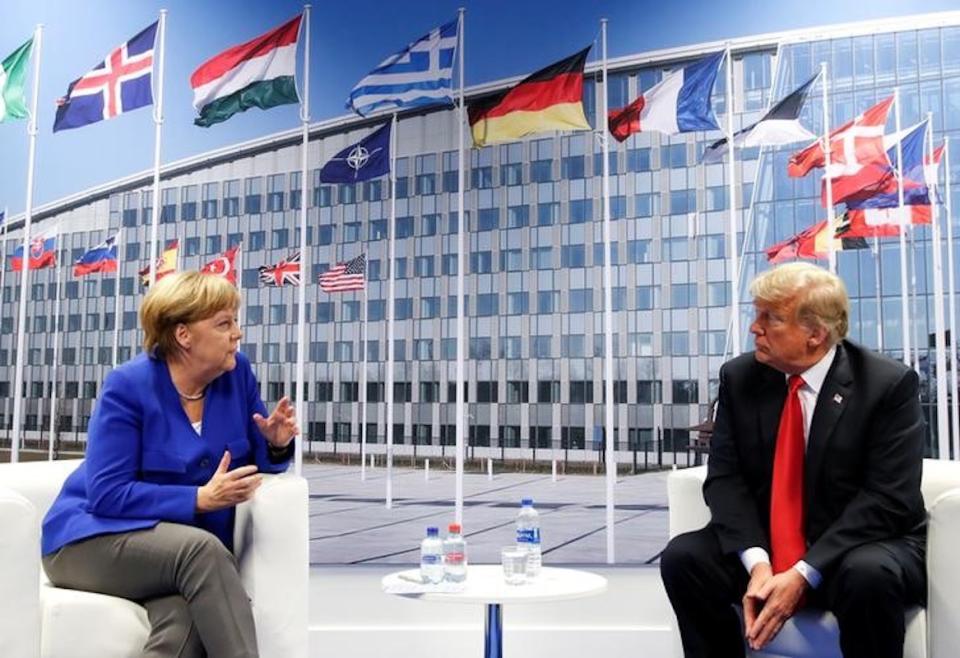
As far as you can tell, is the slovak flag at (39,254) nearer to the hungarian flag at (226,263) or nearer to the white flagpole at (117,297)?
the white flagpole at (117,297)

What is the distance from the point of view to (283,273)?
383cm

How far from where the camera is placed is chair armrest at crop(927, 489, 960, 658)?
6.15ft

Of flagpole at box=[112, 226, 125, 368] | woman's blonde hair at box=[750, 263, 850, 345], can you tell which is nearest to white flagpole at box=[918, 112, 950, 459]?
woman's blonde hair at box=[750, 263, 850, 345]

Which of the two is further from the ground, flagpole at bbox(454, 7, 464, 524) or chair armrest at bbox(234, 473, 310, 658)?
flagpole at bbox(454, 7, 464, 524)

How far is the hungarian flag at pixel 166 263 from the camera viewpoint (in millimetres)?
3881

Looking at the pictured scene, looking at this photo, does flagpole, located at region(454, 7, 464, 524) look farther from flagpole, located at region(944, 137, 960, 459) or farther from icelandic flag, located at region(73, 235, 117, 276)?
flagpole, located at region(944, 137, 960, 459)

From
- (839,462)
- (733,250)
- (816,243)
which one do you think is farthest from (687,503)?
(816,243)

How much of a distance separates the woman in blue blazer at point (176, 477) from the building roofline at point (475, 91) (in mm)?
1787

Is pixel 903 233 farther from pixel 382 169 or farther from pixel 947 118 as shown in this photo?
pixel 382 169

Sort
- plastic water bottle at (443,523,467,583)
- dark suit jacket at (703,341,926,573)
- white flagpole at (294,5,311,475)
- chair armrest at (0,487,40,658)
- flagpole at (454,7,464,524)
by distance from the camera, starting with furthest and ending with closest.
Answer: white flagpole at (294,5,311,475), flagpole at (454,7,464,524), plastic water bottle at (443,523,467,583), dark suit jacket at (703,341,926,573), chair armrest at (0,487,40,658)

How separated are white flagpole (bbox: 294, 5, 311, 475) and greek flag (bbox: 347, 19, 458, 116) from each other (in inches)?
8.4

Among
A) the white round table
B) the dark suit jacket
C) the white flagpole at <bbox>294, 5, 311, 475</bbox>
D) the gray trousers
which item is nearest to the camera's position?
the gray trousers

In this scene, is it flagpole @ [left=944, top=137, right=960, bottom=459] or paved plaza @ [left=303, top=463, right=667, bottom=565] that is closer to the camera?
flagpole @ [left=944, top=137, right=960, bottom=459]

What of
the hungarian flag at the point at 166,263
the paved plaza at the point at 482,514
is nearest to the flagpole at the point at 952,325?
the paved plaza at the point at 482,514
